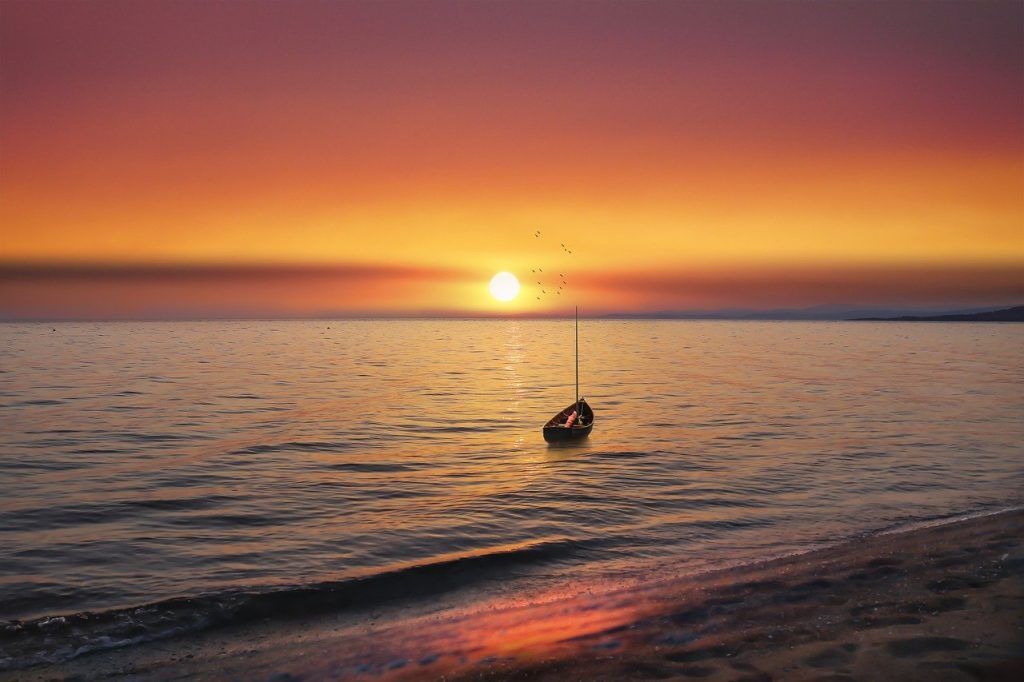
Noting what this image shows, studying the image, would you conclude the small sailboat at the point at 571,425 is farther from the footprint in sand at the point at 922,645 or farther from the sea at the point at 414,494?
the footprint in sand at the point at 922,645

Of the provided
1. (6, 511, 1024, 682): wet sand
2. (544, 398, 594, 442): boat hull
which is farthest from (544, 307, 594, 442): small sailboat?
(6, 511, 1024, 682): wet sand

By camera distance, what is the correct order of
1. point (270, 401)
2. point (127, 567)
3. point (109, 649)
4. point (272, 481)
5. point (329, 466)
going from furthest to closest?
1. point (270, 401)
2. point (329, 466)
3. point (272, 481)
4. point (127, 567)
5. point (109, 649)

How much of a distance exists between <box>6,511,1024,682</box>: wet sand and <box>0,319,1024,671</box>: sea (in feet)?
4.00

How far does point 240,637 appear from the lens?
13.1m

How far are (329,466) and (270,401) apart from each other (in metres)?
26.3

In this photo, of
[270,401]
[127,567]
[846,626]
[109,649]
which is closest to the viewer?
[846,626]

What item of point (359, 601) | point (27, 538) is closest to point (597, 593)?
point (359, 601)

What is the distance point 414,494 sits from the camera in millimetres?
25422

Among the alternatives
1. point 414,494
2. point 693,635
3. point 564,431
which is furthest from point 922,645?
point 564,431

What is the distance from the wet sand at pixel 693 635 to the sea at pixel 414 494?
4.00 ft

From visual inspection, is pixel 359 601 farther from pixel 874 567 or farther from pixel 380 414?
pixel 380 414

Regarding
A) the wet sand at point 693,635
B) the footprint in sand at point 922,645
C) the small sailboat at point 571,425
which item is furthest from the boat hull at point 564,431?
the footprint in sand at point 922,645

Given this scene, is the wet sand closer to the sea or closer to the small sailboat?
the sea

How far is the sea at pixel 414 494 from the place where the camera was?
15.8m
